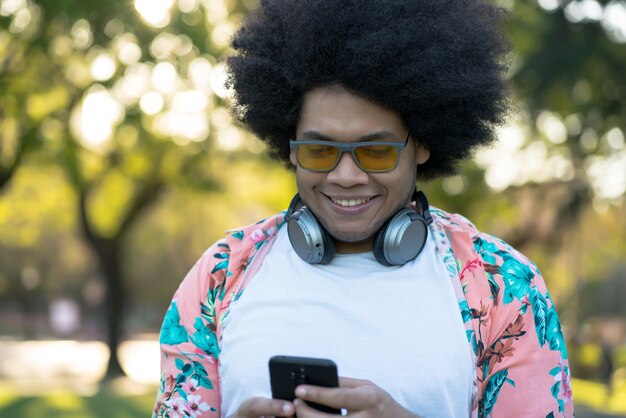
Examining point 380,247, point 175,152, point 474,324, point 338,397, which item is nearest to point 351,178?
point 380,247

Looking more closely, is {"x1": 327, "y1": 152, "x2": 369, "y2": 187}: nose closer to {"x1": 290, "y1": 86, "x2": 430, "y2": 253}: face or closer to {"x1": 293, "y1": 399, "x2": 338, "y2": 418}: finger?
{"x1": 290, "y1": 86, "x2": 430, "y2": 253}: face

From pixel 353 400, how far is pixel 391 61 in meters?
1.00

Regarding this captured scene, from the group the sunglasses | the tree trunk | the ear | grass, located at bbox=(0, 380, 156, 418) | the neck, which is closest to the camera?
the sunglasses

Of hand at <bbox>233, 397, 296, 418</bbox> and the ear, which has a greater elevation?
the ear

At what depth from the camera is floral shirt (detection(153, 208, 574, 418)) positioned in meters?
2.47

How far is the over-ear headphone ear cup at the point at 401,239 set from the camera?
2602 mm

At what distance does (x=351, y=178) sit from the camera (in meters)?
2.59

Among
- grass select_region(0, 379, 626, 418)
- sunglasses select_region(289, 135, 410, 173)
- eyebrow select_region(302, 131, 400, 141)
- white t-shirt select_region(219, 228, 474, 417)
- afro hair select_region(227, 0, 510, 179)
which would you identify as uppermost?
afro hair select_region(227, 0, 510, 179)

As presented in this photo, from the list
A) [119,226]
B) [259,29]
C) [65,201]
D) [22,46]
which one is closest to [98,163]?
[119,226]

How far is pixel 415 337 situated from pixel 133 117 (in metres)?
15.3

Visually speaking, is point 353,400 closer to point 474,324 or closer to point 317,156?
point 474,324

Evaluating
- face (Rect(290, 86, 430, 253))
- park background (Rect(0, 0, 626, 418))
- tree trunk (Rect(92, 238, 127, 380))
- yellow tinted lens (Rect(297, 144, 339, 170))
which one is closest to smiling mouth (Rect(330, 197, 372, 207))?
face (Rect(290, 86, 430, 253))

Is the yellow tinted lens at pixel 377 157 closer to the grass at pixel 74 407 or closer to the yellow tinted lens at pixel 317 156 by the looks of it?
the yellow tinted lens at pixel 317 156

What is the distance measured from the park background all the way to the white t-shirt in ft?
23.0
